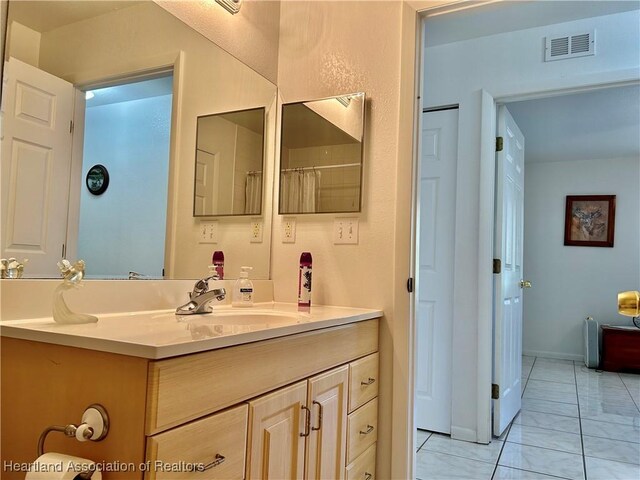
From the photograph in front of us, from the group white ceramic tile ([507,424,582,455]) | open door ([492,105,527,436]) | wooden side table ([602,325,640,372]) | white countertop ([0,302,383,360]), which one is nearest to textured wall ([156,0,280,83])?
white countertop ([0,302,383,360])

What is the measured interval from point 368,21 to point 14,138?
1419 millimetres

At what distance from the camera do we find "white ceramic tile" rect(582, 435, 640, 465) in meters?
2.47

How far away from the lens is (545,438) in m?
2.73

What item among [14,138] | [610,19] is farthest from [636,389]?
[14,138]

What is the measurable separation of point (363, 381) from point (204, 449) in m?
0.81

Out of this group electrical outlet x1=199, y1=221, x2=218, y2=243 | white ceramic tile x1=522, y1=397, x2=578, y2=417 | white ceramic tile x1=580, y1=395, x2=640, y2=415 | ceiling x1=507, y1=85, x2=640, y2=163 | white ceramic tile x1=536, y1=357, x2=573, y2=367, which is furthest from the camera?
white ceramic tile x1=536, y1=357, x2=573, y2=367

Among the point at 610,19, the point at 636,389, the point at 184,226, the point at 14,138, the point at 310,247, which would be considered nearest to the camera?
the point at 14,138

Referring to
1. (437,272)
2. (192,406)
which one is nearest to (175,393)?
(192,406)

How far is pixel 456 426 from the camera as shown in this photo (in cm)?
270

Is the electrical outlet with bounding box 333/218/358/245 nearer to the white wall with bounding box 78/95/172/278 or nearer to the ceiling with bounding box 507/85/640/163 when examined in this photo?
the white wall with bounding box 78/95/172/278

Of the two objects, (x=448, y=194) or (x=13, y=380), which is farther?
(x=448, y=194)

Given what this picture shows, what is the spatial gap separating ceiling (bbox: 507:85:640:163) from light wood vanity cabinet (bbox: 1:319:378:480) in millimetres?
3037

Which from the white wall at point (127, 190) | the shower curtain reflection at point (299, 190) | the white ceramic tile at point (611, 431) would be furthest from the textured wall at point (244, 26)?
the white ceramic tile at point (611, 431)

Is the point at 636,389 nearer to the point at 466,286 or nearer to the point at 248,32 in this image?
the point at 466,286
